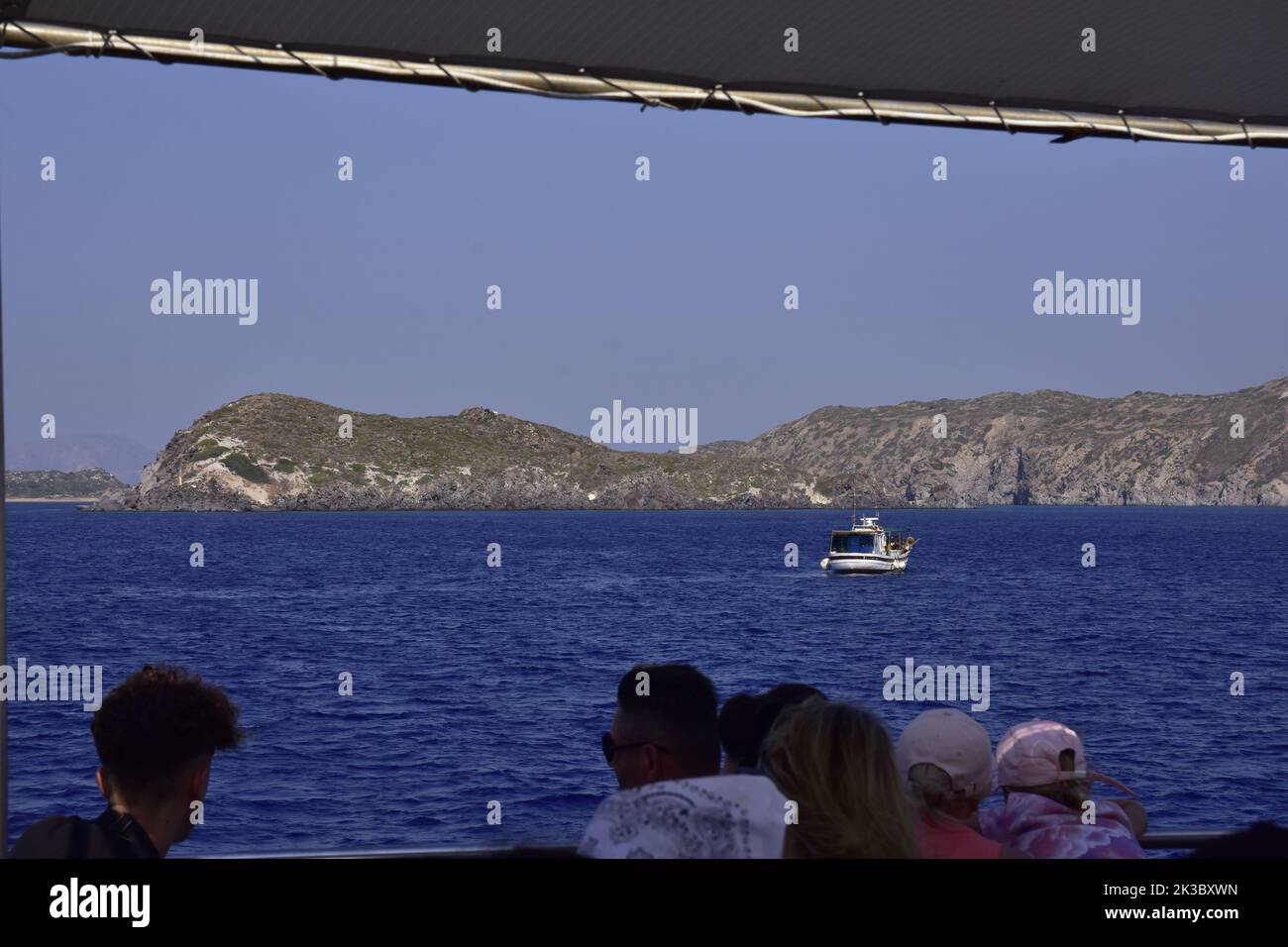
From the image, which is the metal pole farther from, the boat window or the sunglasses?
the boat window

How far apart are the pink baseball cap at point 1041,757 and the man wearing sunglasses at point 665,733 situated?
2.46ft

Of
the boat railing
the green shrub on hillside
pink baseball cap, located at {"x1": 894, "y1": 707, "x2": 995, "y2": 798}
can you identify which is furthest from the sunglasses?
the green shrub on hillside

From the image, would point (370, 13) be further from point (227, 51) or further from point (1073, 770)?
point (1073, 770)

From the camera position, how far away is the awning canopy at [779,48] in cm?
304

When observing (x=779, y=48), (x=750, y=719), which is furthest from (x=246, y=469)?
(x=750, y=719)

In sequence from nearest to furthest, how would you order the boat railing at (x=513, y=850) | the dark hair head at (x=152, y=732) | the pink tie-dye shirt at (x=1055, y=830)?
the dark hair head at (x=152, y=732), the boat railing at (x=513, y=850), the pink tie-dye shirt at (x=1055, y=830)

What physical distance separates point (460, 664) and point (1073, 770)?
42.6 metres

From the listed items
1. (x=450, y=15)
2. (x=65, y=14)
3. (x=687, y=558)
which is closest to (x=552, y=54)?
(x=450, y=15)

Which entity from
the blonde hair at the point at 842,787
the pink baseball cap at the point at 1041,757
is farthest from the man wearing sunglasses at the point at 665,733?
the pink baseball cap at the point at 1041,757

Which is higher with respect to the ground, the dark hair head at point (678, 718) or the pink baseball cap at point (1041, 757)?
the dark hair head at point (678, 718)

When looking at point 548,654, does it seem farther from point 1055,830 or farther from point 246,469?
point 246,469

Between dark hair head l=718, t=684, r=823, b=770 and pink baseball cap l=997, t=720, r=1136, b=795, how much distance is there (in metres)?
0.47

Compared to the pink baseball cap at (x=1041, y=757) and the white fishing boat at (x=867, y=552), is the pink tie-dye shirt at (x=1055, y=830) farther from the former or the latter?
the white fishing boat at (x=867, y=552)

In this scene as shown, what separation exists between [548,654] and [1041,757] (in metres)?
44.7
